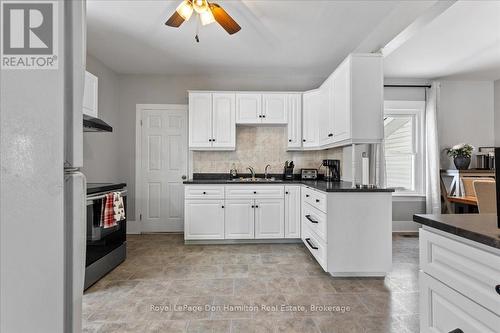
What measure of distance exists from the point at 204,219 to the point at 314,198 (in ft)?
5.24

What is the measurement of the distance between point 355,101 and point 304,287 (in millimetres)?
1953

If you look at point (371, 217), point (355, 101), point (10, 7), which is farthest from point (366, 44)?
point (10, 7)

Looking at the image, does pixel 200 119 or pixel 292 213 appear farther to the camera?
pixel 200 119

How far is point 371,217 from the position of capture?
8.84ft

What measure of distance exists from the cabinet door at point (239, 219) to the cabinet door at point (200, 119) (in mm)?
1077

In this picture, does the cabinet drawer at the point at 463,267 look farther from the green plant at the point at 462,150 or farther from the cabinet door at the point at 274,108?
the green plant at the point at 462,150

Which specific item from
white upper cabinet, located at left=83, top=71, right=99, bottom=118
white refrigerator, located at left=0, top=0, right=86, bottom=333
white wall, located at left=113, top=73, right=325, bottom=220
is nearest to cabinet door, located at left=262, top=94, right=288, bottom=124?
white wall, located at left=113, top=73, right=325, bottom=220

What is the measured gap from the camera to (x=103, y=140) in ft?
13.3

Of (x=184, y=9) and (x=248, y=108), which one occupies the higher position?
(x=184, y=9)

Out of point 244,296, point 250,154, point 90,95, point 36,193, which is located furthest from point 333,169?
point 36,193

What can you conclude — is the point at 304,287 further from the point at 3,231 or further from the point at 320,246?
the point at 3,231

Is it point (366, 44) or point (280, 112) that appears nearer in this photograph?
point (366, 44)

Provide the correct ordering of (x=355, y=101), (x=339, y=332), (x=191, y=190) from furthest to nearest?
1. (x=191, y=190)
2. (x=355, y=101)
3. (x=339, y=332)

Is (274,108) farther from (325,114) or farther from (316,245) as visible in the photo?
(316,245)
